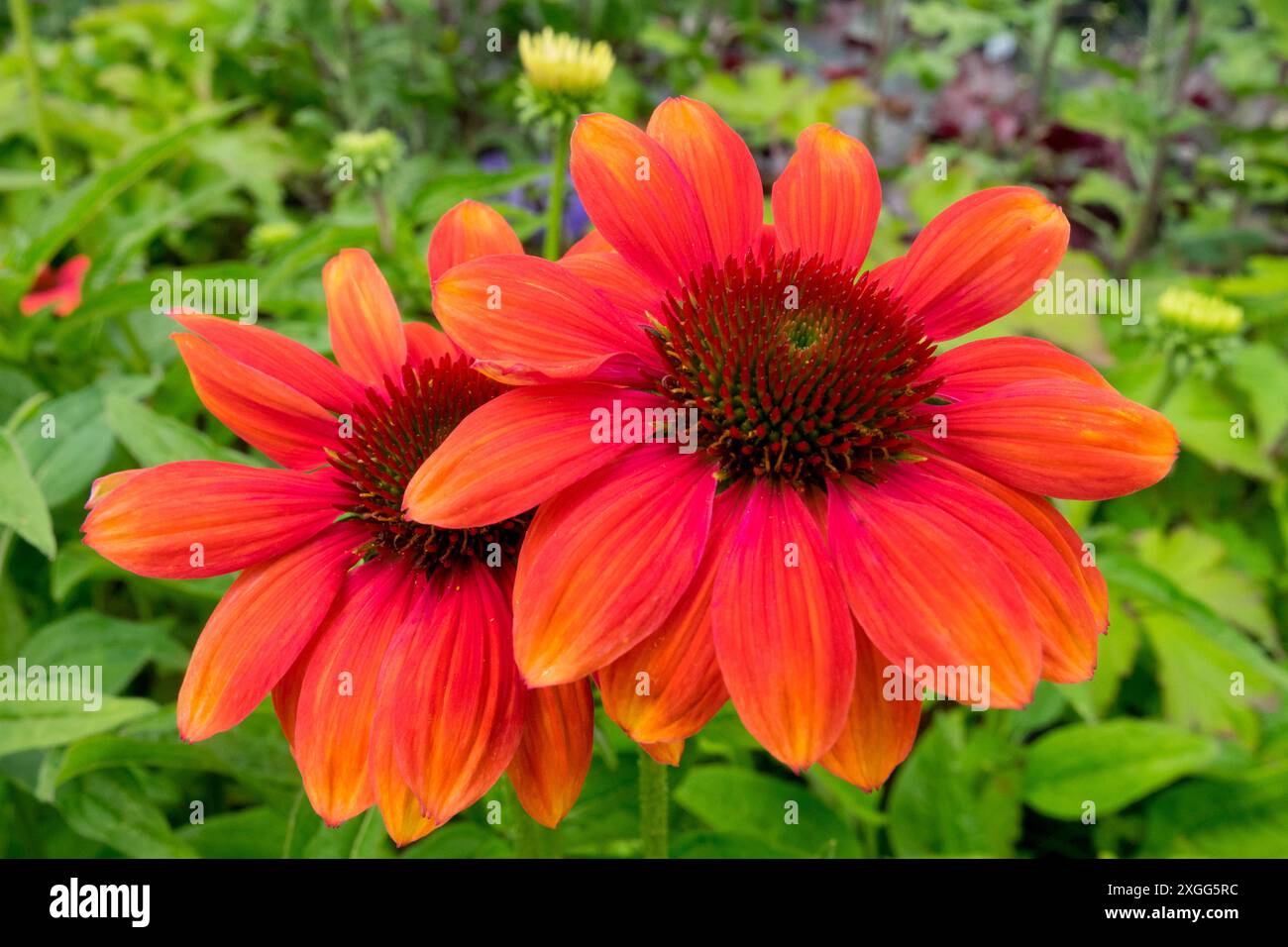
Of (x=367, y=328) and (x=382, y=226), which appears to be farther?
(x=382, y=226)

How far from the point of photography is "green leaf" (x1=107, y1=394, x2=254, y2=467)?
940mm

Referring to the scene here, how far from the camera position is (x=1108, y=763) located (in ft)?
4.01

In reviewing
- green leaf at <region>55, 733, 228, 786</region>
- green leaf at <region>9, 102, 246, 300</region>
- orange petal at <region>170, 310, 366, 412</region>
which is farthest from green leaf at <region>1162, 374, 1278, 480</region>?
green leaf at <region>9, 102, 246, 300</region>

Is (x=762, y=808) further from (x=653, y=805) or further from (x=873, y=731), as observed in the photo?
(x=873, y=731)

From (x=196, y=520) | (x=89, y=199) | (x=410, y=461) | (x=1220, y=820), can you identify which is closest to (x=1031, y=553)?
(x=410, y=461)

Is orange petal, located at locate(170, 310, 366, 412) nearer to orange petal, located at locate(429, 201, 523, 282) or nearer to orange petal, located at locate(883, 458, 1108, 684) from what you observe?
orange petal, located at locate(429, 201, 523, 282)

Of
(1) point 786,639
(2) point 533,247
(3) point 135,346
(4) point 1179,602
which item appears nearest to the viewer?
(1) point 786,639

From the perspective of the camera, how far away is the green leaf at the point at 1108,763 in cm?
117

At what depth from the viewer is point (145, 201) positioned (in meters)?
2.07

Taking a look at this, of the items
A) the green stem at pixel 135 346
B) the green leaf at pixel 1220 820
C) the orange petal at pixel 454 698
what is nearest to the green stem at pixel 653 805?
the orange petal at pixel 454 698

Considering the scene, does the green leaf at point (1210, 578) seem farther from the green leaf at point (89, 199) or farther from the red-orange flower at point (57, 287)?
the red-orange flower at point (57, 287)

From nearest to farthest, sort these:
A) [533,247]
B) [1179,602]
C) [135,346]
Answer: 1. [1179,602]
2. [135,346]
3. [533,247]

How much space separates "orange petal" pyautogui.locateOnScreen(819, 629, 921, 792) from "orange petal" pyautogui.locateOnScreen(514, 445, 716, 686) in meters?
0.13

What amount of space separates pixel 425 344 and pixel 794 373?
327 mm
